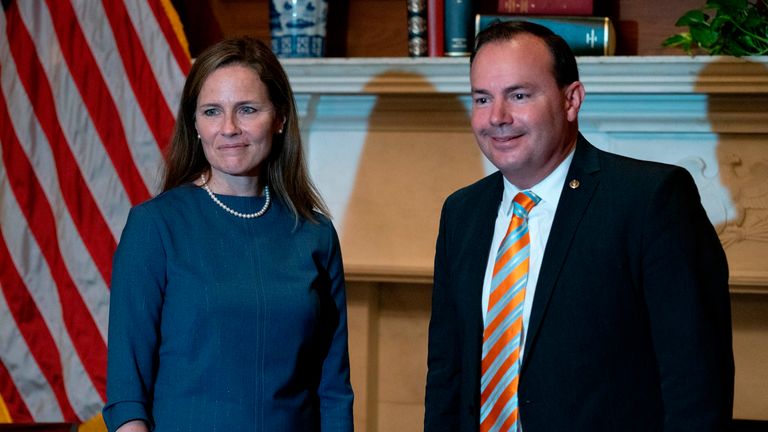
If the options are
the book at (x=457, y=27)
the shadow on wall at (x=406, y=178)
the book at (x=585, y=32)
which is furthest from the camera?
the shadow on wall at (x=406, y=178)

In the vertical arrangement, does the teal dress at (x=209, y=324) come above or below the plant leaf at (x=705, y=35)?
below

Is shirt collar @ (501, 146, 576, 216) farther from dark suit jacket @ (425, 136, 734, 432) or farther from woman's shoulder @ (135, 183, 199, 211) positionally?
woman's shoulder @ (135, 183, 199, 211)

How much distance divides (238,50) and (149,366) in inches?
27.7

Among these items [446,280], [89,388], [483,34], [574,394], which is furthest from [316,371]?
[89,388]

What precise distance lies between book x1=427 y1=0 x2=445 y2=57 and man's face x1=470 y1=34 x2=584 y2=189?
148 centimetres

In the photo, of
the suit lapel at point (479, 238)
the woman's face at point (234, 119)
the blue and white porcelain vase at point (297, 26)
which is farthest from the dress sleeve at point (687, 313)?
the blue and white porcelain vase at point (297, 26)

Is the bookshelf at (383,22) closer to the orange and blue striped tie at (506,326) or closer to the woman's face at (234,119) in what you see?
the woman's face at (234,119)

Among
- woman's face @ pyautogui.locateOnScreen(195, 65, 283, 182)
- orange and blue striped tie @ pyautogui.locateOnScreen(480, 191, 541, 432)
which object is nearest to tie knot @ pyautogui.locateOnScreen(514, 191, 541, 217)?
orange and blue striped tie @ pyautogui.locateOnScreen(480, 191, 541, 432)

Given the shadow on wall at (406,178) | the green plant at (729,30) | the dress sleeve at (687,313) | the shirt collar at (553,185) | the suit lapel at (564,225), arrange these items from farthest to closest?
the shadow on wall at (406,178)
the green plant at (729,30)
the shirt collar at (553,185)
the suit lapel at (564,225)
the dress sleeve at (687,313)

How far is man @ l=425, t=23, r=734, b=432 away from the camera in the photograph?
192cm

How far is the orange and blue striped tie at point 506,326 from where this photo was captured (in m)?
2.08

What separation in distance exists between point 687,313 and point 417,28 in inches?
77.0

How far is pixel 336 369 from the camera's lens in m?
2.33

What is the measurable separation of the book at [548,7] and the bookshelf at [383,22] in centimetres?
20
